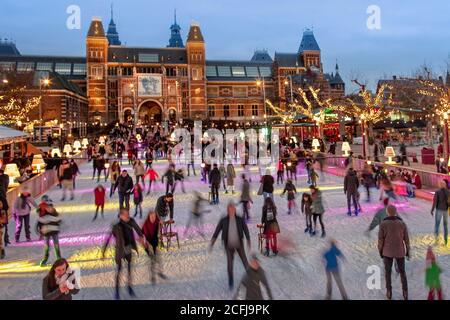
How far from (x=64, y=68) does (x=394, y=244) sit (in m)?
72.1

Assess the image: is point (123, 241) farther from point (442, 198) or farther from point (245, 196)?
point (442, 198)

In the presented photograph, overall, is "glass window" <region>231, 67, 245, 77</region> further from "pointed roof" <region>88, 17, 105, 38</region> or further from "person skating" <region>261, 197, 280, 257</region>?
"person skating" <region>261, 197, 280, 257</region>

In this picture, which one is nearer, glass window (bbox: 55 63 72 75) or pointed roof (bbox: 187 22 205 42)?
glass window (bbox: 55 63 72 75)

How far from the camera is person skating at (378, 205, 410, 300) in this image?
5438 mm

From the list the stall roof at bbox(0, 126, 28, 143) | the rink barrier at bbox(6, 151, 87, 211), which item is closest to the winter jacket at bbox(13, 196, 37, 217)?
the rink barrier at bbox(6, 151, 87, 211)

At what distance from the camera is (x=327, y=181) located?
1719cm

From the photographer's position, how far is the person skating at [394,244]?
544 cm

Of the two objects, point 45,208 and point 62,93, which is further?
point 62,93

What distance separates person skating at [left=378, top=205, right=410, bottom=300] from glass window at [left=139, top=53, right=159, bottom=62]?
68.5 m

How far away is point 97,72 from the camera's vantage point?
6806cm

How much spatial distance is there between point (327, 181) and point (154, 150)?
13.6 metres

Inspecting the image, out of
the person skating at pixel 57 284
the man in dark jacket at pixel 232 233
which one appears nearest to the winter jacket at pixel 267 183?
the man in dark jacket at pixel 232 233
